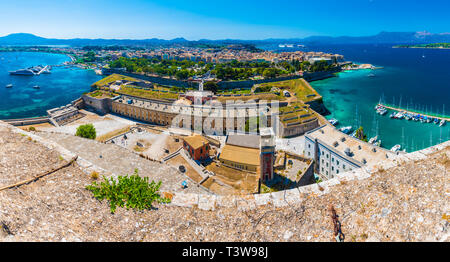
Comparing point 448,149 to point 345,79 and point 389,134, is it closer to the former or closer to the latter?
point 389,134

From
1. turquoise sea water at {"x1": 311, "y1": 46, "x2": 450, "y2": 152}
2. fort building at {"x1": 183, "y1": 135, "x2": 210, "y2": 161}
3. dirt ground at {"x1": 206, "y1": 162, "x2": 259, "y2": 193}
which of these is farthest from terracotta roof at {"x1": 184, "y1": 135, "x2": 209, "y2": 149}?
turquoise sea water at {"x1": 311, "y1": 46, "x2": 450, "y2": 152}

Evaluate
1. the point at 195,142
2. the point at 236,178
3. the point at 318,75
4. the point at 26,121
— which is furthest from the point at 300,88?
the point at 26,121

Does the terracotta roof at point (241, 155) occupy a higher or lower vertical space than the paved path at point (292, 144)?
higher

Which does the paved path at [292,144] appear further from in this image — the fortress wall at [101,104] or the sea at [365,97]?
the fortress wall at [101,104]

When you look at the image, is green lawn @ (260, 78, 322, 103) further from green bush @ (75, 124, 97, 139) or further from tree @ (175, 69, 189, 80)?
green bush @ (75, 124, 97, 139)

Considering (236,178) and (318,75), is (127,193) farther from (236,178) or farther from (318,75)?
(318,75)

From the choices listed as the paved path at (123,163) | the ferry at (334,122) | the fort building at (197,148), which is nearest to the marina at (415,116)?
the ferry at (334,122)
